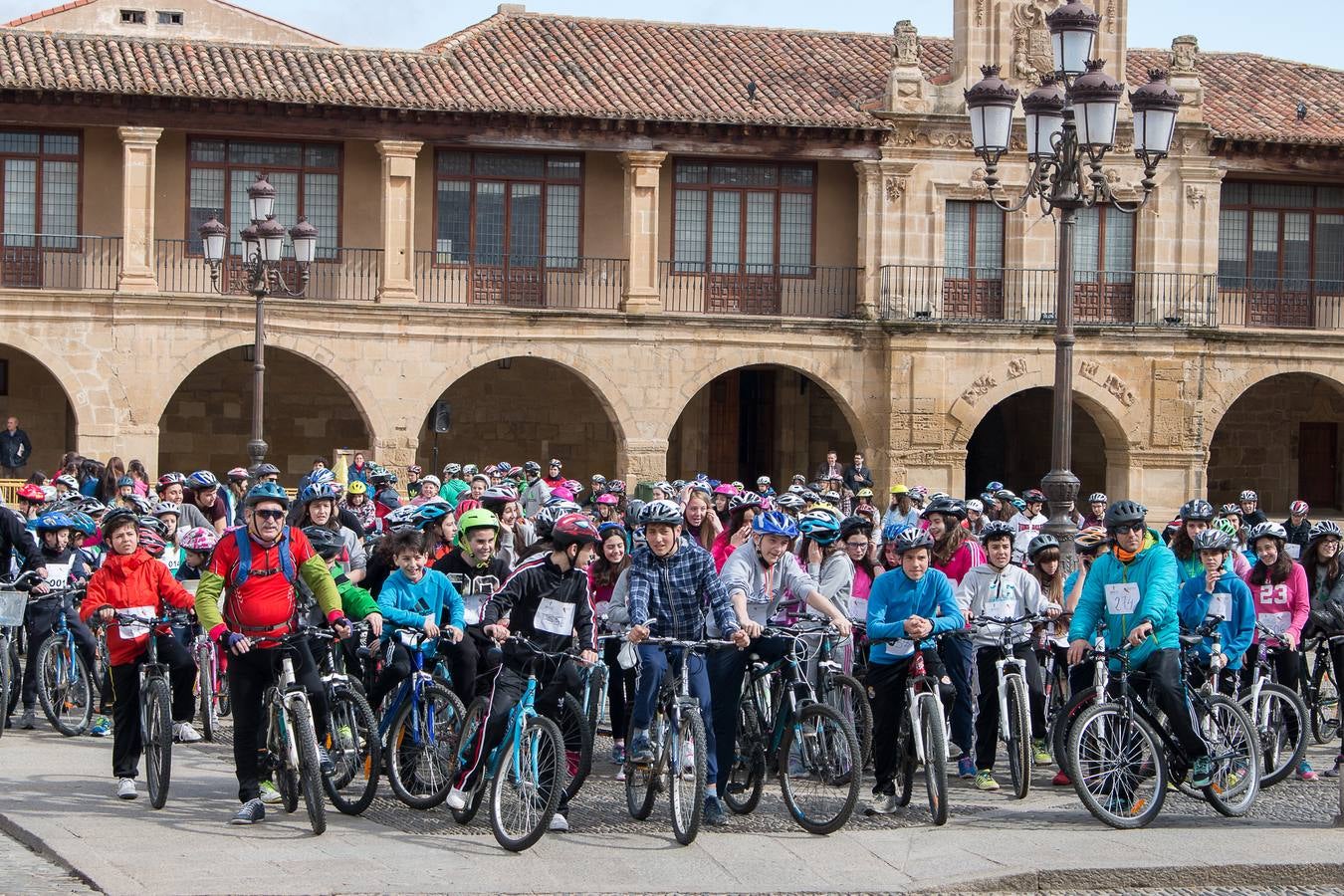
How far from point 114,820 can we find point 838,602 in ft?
14.0

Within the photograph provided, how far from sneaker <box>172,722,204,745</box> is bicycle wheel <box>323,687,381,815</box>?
9.55ft

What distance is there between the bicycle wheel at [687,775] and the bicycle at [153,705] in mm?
2705

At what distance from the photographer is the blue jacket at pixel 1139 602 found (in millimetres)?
11000

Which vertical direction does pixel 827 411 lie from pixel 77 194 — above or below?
below

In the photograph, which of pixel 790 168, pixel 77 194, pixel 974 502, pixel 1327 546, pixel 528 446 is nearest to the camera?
pixel 1327 546

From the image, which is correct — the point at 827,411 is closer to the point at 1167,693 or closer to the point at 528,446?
the point at 528,446

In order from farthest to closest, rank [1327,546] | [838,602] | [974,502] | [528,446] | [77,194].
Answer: [528,446]
[77,194]
[974,502]
[1327,546]
[838,602]

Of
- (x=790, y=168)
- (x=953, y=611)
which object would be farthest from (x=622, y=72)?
(x=953, y=611)

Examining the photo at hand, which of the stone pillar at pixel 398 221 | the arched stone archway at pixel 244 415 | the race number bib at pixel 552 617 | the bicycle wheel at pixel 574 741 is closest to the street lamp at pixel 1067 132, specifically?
the bicycle wheel at pixel 574 741

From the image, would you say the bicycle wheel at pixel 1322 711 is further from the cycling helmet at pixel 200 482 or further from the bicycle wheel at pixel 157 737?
the cycling helmet at pixel 200 482

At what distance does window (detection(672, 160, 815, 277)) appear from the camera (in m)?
32.4

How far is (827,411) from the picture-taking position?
36062 mm

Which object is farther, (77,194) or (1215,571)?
(77,194)

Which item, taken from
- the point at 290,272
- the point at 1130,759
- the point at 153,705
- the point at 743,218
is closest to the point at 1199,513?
the point at 1130,759
